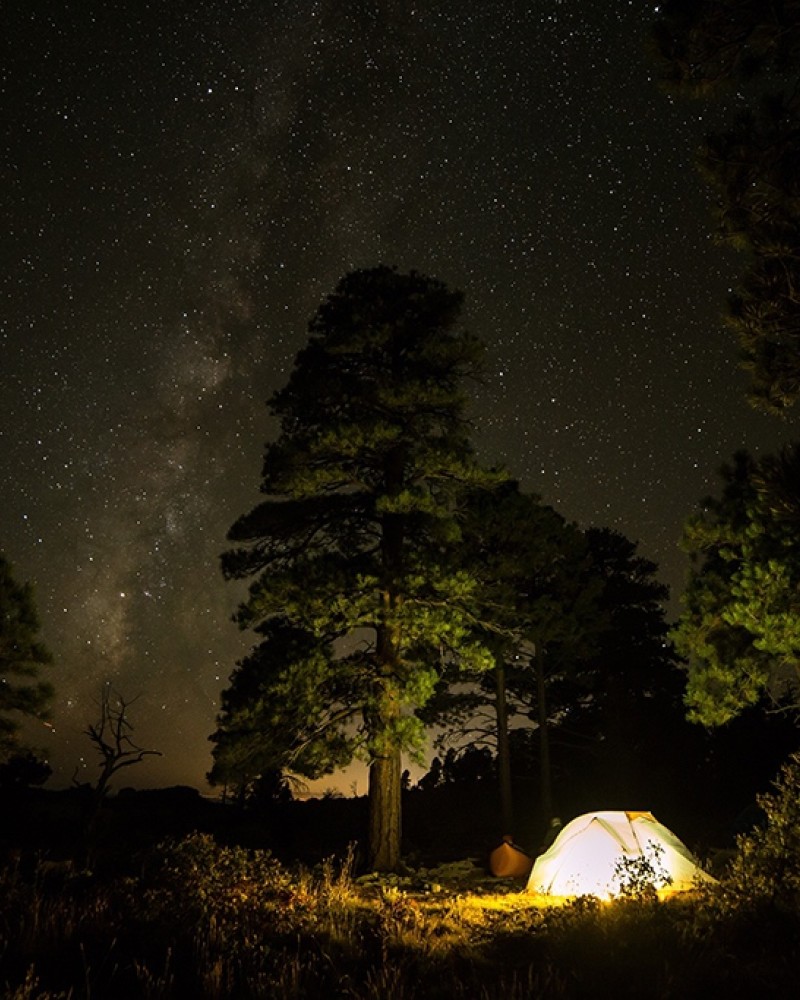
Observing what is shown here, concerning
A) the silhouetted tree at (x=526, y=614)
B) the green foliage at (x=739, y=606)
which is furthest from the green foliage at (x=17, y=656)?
the green foliage at (x=739, y=606)

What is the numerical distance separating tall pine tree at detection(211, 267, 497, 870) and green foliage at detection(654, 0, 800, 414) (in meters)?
5.17

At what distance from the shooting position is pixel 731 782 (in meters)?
27.4

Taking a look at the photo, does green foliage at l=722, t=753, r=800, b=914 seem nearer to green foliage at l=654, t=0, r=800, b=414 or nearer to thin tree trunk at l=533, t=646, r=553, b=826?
green foliage at l=654, t=0, r=800, b=414

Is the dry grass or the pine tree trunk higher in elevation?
the pine tree trunk

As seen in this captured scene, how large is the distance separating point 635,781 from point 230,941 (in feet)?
84.2

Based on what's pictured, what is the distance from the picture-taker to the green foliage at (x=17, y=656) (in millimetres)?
23203

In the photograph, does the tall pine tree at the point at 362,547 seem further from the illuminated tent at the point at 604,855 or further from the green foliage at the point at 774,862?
the green foliage at the point at 774,862

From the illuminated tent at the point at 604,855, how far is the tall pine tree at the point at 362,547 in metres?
2.78

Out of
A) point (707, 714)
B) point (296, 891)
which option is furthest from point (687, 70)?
point (296, 891)

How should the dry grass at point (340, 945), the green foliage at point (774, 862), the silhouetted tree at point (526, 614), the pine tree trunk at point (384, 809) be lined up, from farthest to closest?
the silhouetted tree at point (526, 614), the pine tree trunk at point (384, 809), the green foliage at point (774, 862), the dry grass at point (340, 945)

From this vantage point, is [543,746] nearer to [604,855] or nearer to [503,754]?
[503,754]

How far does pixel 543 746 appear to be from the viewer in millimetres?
23484

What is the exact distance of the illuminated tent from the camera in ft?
39.9

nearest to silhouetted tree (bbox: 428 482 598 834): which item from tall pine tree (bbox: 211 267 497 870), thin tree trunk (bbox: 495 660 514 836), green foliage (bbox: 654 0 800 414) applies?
thin tree trunk (bbox: 495 660 514 836)
